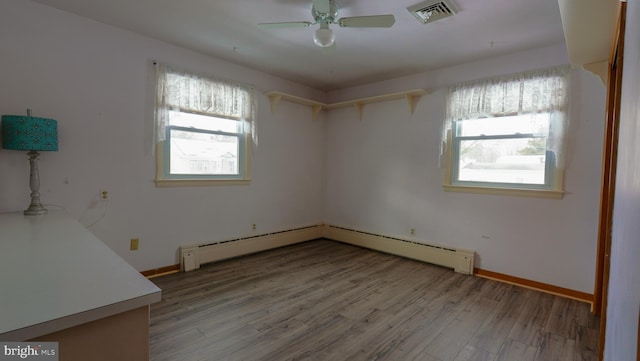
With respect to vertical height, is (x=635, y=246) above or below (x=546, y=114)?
below

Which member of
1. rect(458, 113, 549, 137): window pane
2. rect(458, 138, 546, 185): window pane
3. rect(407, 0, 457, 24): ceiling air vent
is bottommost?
rect(458, 138, 546, 185): window pane

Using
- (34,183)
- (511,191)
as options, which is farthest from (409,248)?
(34,183)

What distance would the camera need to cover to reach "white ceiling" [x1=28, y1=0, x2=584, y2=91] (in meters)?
2.42

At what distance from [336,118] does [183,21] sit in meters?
2.79

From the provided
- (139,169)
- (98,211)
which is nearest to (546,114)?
(139,169)

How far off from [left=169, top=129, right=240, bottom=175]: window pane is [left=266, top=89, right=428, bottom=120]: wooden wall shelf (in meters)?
0.85

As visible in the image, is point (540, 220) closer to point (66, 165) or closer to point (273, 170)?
point (273, 170)

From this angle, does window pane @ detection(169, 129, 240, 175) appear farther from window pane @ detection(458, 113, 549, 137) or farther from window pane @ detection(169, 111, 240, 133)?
window pane @ detection(458, 113, 549, 137)

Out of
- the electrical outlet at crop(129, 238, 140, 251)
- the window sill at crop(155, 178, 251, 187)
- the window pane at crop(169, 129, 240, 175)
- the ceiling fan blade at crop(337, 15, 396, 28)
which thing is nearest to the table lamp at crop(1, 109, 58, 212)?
the electrical outlet at crop(129, 238, 140, 251)

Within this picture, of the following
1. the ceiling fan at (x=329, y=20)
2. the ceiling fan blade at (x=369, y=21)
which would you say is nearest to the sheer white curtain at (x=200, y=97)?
the ceiling fan at (x=329, y=20)

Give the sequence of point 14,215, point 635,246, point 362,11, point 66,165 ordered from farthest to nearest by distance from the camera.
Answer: point 66,165
point 362,11
point 14,215
point 635,246

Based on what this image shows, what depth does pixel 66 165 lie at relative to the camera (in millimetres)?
2666

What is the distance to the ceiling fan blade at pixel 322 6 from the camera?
7.05ft

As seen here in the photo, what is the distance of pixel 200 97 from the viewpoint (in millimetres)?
3461
